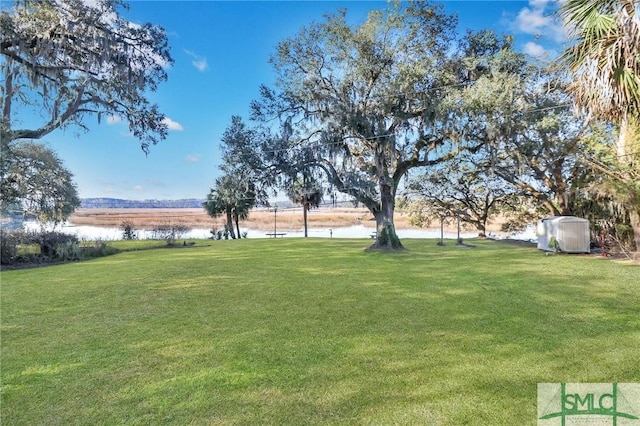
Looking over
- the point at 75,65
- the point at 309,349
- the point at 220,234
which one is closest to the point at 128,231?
the point at 220,234

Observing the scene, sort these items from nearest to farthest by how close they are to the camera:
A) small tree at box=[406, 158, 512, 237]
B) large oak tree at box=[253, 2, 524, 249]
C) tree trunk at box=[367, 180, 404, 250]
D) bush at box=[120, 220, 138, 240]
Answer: large oak tree at box=[253, 2, 524, 249], tree trunk at box=[367, 180, 404, 250], small tree at box=[406, 158, 512, 237], bush at box=[120, 220, 138, 240]

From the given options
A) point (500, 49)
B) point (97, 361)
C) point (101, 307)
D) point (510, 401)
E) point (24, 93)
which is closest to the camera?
point (510, 401)

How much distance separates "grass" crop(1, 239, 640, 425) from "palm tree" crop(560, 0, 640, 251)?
2592 mm

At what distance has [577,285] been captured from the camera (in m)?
5.26

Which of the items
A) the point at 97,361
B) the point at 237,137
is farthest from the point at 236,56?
the point at 97,361

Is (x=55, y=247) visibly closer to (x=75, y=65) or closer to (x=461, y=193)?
(x=75, y=65)

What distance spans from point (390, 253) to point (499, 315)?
21.6 feet

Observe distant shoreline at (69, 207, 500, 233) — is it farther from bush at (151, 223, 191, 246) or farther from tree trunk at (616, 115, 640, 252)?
tree trunk at (616, 115, 640, 252)

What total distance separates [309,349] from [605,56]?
5259 mm

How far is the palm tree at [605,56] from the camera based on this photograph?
13.4 ft

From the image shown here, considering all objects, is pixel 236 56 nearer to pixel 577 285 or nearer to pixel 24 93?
pixel 24 93

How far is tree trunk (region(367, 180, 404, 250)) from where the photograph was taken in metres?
11.0

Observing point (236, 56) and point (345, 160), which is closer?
point (345, 160)

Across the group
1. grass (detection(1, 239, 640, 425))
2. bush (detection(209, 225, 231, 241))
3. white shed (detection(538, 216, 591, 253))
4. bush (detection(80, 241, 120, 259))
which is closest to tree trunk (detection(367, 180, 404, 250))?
white shed (detection(538, 216, 591, 253))
